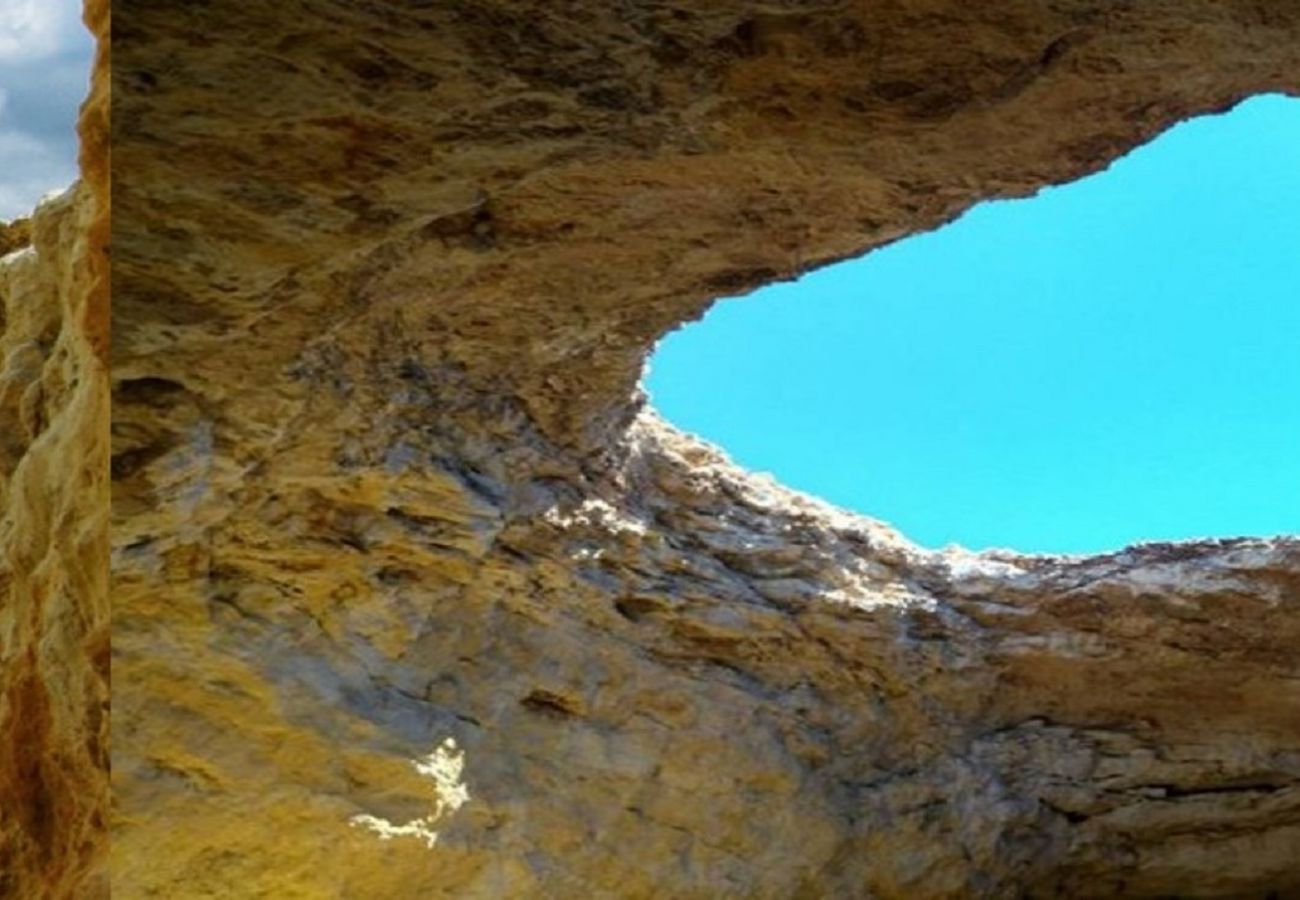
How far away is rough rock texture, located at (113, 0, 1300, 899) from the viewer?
3854 millimetres

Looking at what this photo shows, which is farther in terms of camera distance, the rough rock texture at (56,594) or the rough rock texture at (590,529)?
the rough rock texture at (56,594)

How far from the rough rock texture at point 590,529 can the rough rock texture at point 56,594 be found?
180mm

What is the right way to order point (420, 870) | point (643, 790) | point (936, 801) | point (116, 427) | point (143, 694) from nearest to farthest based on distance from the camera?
point (116, 427) → point (143, 694) → point (420, 870) → point (643, 790) → point (936, 801)

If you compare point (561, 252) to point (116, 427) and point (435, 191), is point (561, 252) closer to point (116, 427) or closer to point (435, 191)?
point (435, 191)

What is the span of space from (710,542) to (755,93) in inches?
126

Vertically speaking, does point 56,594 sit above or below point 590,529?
below

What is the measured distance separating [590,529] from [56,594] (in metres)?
2.23

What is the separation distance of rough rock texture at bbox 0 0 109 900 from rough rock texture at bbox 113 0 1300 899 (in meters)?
0.18

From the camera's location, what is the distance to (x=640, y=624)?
21.6 ft

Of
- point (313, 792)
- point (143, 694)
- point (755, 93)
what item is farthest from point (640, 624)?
point (755, 93)

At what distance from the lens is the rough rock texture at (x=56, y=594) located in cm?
493

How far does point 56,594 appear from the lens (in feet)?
16.4

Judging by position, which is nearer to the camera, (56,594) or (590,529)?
(56,594)

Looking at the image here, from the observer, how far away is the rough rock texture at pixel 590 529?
12.6 feet
